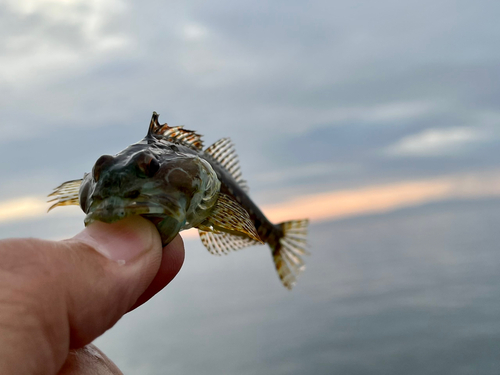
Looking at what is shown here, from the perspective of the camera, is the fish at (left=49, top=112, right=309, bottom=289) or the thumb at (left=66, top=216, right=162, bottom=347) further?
the fish at (left=49, top=112, right=309, bottom=289)

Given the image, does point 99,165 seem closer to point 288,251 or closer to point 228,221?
point 228,221

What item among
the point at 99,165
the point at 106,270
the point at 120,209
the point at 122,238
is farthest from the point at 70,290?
the point at 99,165

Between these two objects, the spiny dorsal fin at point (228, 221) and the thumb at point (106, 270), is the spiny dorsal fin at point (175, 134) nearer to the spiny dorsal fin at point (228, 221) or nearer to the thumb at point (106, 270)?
the spiny dorsal fin at point (228, 221)

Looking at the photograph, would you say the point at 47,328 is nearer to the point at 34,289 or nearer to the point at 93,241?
the point at 34,289

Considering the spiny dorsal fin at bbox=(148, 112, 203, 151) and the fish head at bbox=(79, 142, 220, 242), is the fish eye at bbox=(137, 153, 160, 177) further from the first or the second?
the spiny dorsal fin at bbox=(148, 112, 203, 151)

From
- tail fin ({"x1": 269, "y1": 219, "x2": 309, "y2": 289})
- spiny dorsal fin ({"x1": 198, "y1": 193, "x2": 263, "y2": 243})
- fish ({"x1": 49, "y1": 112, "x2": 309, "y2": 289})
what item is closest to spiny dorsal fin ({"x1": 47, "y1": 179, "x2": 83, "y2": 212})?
fish ({"x1": 49, "y1": 112, "x2": 309, "y2": 289})

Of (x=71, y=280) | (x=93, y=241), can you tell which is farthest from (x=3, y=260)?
(x=93, y=241)

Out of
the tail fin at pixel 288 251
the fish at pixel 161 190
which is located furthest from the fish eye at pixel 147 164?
the tail fin at pixel 288 251
